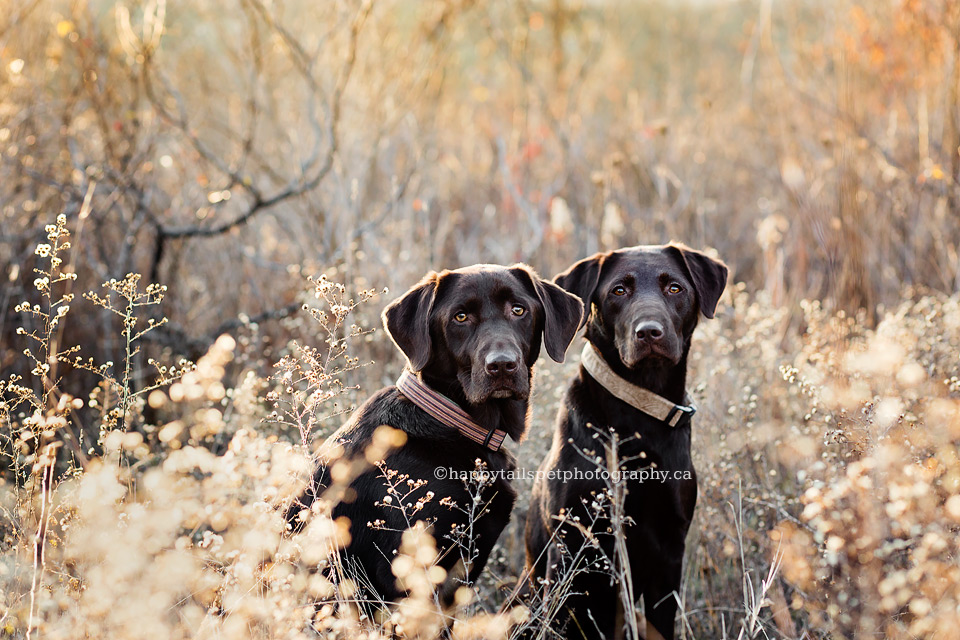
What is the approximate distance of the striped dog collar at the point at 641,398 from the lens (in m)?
3.03

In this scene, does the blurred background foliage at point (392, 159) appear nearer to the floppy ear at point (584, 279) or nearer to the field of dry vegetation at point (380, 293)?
the field of dry vegetation at point (380, 293)

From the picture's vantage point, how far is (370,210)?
283 inches

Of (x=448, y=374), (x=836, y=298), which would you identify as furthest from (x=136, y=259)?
(x=836, y=298)

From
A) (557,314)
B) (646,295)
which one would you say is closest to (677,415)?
(646,295)

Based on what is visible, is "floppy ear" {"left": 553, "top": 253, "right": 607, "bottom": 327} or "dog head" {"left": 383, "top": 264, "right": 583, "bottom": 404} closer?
"dog head" {"left": 383, "top": 264, "right": 583, "bottom": 404}

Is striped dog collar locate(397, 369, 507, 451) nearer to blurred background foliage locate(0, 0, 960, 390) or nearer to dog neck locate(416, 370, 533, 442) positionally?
dog neck locate(416, 370, 533, 442)

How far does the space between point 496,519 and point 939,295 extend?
13.0 ft

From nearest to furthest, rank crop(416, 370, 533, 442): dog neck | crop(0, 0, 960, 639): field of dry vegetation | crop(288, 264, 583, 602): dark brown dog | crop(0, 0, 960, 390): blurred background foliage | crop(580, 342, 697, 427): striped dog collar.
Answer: crop(0, 0, 960, 639): field of dry vegetation < crop(288, 264, 583, 602): dark brown dog < crop(416, 370, 533, 442): dog neck < crop(580, 342, 697, 427): striped dog collar < crop(0, 0, 960, 390): blurred background foliage

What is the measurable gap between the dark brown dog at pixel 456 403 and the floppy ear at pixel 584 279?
0.26 meters

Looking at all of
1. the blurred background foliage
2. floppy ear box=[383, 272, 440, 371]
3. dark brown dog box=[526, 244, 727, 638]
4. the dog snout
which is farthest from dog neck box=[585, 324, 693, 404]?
the blurred background foliage

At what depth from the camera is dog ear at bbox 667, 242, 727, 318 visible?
130 inches

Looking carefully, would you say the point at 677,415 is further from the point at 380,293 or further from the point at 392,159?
the point at 392,159

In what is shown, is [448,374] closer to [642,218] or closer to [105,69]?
[105,69]

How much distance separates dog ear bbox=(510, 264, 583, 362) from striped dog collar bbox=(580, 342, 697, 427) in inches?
8.2
